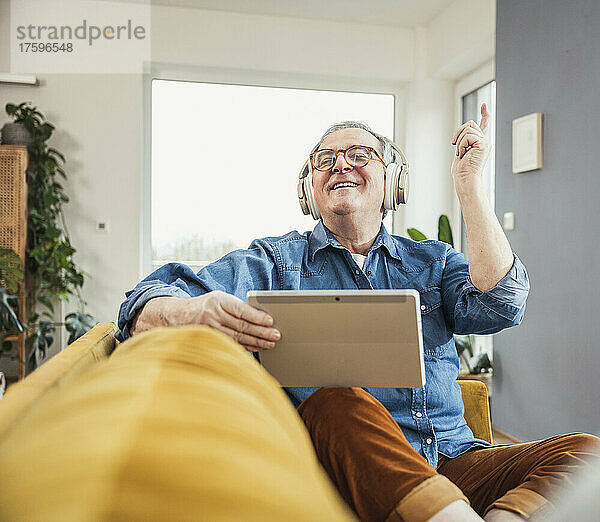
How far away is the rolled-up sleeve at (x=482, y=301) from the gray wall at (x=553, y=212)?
1461 mm

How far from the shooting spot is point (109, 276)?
14.5ft

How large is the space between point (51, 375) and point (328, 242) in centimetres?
77

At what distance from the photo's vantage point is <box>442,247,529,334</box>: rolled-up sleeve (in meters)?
1.35

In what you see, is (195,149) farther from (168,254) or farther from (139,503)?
(139,503)

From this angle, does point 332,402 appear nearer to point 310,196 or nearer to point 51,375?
point 51,375

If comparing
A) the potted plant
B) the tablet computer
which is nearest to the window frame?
the potted plant

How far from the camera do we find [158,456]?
1.20 ft

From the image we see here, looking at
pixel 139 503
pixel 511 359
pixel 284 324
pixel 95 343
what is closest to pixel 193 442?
pixel 139 503

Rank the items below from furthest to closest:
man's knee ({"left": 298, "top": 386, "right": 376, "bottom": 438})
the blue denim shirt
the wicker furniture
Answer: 1. the wicker furniture
2. the blue denim shirt
3. man's knee ({"left": 298, "top": 386, "right": 376, "bottom": 438})

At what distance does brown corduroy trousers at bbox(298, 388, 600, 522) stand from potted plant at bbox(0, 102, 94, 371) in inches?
132

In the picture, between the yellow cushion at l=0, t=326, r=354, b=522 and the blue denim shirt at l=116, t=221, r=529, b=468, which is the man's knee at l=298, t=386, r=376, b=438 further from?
the yellow cushion at l=0, t=326, r=354, b=522

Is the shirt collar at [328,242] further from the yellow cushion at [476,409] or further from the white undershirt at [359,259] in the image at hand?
the yellow cushion at [476,409]

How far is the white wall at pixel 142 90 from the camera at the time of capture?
4.37 metres

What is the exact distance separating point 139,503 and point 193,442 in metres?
0.05
